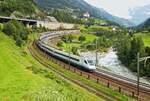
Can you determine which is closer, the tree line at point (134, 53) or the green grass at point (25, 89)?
the green grass at point (25, 89)

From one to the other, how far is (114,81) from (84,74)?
36.9ft

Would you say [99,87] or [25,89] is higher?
[25,89]

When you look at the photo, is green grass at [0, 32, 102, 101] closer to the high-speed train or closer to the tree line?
the high-speed train

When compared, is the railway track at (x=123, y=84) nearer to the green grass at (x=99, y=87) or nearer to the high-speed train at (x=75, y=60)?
the green grass at (x=99, y=87)

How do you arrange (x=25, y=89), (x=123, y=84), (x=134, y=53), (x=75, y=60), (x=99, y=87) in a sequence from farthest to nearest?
(x=134, y=53), (x=75, y=60), (x=123, y=84), (x=99, y=87), (x=25, y=89)

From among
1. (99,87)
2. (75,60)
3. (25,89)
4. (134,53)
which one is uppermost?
(25,89)

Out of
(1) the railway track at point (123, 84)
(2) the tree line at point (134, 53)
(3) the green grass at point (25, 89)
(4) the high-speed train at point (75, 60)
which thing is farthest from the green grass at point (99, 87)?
(2) the tree line at point (134, 53)

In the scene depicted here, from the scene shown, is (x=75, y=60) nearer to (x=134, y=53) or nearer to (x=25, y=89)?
(x=134, y=53)

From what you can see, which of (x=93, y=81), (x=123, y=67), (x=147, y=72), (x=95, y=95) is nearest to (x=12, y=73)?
(x=95, y=95)

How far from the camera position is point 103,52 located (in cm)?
19438

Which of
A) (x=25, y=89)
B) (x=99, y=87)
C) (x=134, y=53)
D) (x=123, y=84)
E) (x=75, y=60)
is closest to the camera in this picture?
(x=25, y=89)

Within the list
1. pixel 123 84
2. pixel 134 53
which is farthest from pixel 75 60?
pixel 134 53

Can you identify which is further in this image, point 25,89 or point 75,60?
point 75,60

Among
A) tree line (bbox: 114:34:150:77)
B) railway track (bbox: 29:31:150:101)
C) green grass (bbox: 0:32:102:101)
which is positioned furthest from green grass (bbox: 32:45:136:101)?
tree line (bbox: 114:34:150:77)
